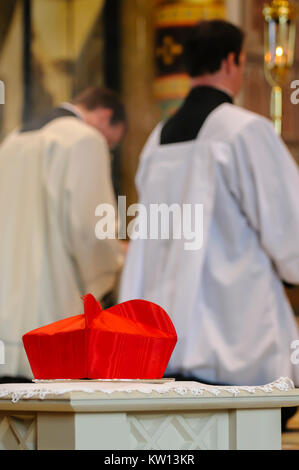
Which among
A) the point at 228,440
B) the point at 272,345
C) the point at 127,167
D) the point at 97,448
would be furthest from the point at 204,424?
the point at 127,167

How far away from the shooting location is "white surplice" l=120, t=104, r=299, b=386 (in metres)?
2.78

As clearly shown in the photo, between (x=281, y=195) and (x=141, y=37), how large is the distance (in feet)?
7.13

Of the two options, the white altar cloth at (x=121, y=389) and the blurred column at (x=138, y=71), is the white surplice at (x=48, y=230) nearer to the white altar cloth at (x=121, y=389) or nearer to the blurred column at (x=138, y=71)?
the blurred column at (x=138, y=71)

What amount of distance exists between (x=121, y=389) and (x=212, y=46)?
1.98m

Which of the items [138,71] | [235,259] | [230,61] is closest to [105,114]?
[138,71]

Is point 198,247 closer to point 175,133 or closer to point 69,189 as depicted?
point 175,133

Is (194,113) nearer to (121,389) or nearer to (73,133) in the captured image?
(73,133)

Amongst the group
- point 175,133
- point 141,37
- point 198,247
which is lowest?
point 198,247

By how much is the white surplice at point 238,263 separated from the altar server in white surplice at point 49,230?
0.84m

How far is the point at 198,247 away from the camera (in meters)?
2.82

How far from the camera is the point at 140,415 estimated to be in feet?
3.92

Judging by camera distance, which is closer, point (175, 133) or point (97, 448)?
point (97, 448)

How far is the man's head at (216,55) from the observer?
301 cm

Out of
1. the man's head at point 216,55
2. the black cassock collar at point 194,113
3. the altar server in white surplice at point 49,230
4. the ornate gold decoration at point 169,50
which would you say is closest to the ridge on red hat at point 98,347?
the black cassock collar at point 194,113
